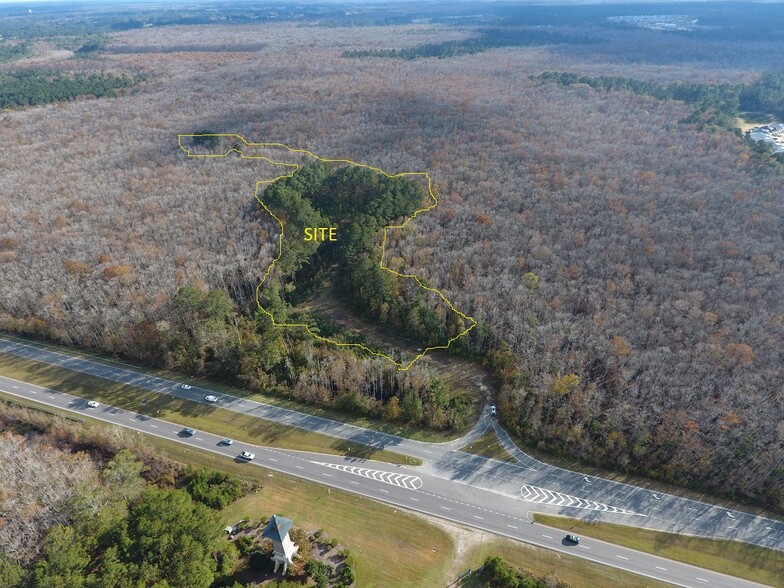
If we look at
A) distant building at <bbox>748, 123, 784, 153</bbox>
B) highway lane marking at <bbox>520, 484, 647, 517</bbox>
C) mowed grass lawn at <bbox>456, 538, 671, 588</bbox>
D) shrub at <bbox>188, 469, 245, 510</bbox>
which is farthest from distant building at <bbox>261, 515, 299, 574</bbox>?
distant building at <bbox>748, 123, 784, 153</bbox>

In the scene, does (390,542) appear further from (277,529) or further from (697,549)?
(697,549)

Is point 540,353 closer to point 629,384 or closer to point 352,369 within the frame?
point 629,384

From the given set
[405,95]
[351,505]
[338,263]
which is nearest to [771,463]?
[351,505]

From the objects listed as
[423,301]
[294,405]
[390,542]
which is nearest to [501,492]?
[390,542]

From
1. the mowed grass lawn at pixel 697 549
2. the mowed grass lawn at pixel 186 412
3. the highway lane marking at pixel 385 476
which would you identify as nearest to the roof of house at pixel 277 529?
the highway lane marking at pixel 385 476

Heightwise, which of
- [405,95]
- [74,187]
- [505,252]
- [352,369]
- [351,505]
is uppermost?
[405,95]

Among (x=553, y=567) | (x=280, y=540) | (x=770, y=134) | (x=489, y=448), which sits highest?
(x=770, y=134)
